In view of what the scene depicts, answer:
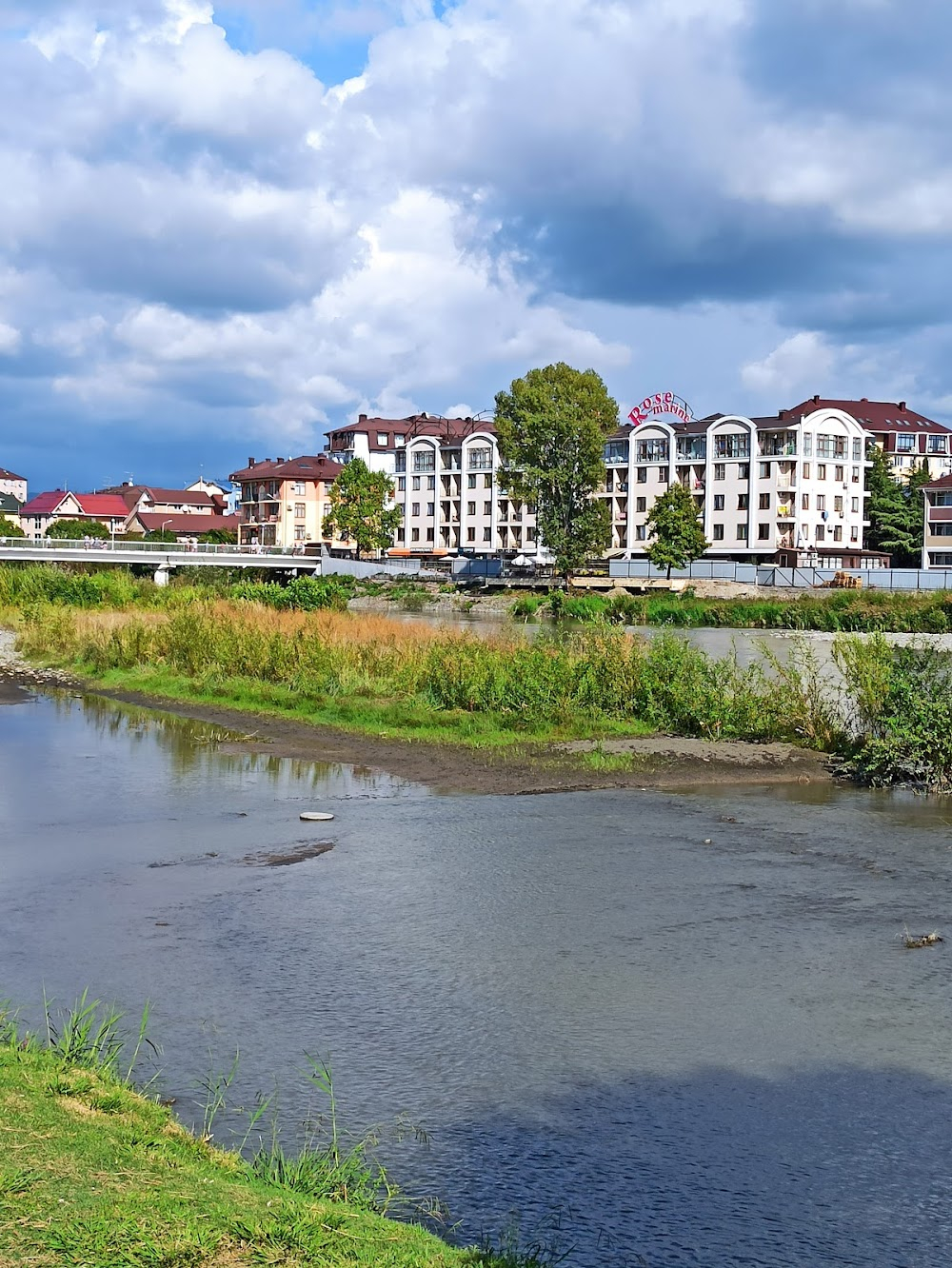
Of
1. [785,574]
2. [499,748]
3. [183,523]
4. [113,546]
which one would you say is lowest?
[499,748]

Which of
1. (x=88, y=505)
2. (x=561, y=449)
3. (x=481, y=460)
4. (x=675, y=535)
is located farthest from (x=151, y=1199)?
(x=88, y=505)

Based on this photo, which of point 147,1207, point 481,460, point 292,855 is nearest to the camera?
point 147,1207

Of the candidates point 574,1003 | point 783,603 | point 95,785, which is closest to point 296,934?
point 574,1003

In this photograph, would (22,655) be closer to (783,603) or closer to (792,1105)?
(792,1105)

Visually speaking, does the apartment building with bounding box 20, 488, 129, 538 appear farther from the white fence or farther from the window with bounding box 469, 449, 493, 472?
the white fence

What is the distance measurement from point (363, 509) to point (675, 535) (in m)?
35.3

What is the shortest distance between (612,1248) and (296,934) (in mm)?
5952

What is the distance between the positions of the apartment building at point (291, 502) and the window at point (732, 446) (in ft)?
162

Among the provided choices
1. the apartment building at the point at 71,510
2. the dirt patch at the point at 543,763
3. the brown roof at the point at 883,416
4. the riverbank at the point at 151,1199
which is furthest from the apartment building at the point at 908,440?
the riverbank at the point at 151,1199

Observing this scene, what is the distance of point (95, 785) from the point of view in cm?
2036

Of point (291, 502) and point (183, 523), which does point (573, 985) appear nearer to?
point (291, 502)

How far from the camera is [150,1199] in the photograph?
5.62 m

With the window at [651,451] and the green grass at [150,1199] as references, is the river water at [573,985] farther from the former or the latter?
the window at [651,451]

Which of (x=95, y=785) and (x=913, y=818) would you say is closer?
(x=913, y=818)
